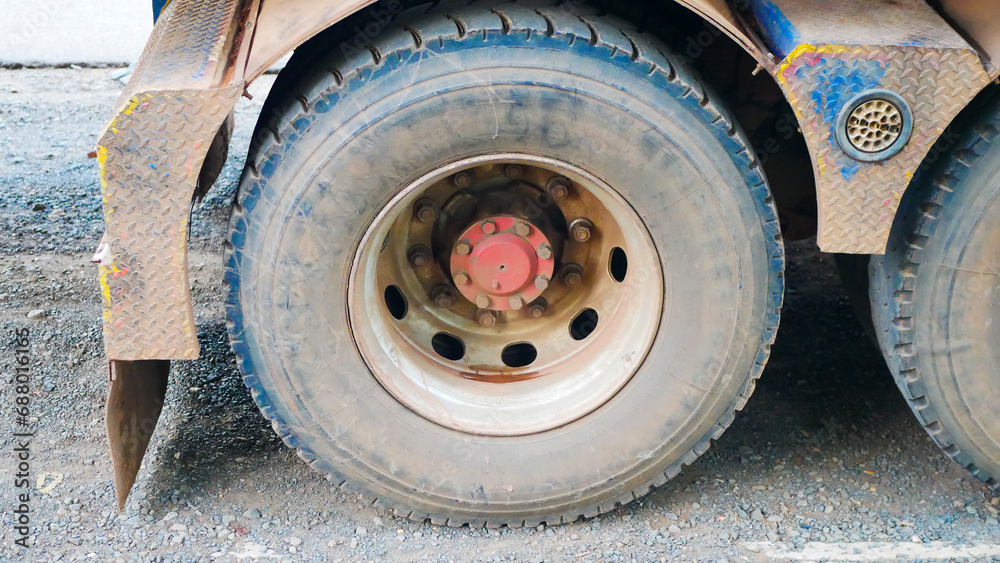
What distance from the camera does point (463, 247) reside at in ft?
7.80

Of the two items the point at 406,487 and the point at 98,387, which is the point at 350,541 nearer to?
the point at 406,487

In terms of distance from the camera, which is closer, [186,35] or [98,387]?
[186,35]

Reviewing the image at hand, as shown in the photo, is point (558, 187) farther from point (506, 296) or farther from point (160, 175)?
point (160, 175)

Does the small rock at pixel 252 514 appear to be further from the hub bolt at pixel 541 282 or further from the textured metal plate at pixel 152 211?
the hub bolt at pixel 541 282

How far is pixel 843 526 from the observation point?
249 centimetres

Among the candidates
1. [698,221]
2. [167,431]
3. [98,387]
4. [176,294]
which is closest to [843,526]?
[698,221]

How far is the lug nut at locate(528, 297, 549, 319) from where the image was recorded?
8.35 ft

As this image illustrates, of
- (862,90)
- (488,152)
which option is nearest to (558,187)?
(488,152)

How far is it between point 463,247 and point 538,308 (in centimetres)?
32

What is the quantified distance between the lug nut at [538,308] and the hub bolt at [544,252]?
20 cm

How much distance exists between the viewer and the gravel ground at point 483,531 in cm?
241

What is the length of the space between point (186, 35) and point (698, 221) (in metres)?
1.39

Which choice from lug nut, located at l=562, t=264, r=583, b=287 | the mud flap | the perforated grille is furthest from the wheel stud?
the mud flap

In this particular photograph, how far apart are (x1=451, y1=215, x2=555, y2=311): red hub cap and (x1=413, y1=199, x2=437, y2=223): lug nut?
0.54 feet
